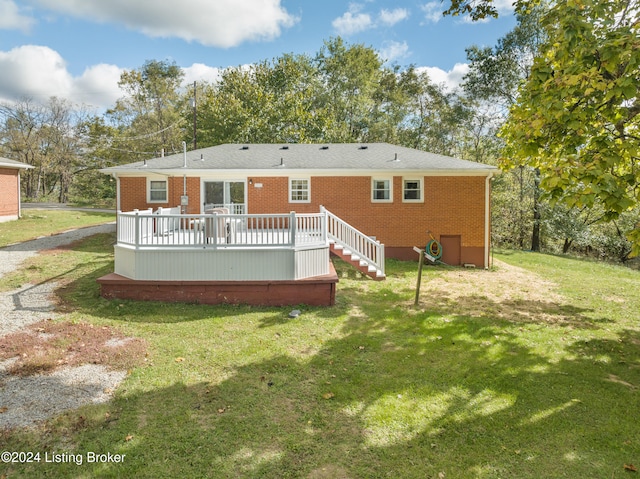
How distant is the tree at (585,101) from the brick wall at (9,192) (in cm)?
2454

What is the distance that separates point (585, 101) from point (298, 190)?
10.1 m

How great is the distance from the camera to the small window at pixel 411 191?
1384 cm

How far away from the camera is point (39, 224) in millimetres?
18922

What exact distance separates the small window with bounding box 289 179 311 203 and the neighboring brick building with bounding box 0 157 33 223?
1658 centimetres

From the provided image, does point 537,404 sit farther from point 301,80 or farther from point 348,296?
point 301,80

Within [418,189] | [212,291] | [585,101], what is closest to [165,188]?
[212,291]

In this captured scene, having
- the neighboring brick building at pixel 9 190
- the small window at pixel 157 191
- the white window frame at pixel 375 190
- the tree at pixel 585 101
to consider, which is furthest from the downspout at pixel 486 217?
the neighboring brick building at pixel 9 190

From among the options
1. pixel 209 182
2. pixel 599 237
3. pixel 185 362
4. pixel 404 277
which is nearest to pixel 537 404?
pixel 185 362

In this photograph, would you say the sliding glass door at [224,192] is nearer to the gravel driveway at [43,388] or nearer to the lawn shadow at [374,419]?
the gravel driveway at [43,388]

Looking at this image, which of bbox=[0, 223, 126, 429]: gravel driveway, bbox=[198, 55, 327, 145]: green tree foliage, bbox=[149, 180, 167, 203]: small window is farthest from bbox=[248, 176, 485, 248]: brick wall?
bbox=[198, 55, 327, 145]: green tree foliage

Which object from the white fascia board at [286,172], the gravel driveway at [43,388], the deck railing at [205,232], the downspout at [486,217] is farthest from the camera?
the downspout at [486,217]

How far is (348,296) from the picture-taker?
8.90m

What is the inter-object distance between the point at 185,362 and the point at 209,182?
33.2 feet

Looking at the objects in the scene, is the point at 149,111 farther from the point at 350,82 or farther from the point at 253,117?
the point at 350,82
